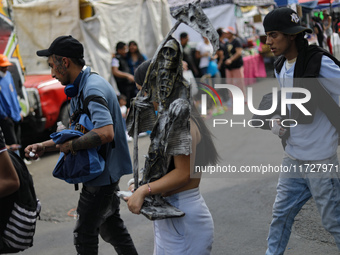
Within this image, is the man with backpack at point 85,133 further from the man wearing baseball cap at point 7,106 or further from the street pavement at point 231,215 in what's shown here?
the man wearing baseball cap at point 7,106

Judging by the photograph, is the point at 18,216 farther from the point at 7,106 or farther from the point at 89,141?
the point at 7,106

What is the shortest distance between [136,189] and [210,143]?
1.71 feet

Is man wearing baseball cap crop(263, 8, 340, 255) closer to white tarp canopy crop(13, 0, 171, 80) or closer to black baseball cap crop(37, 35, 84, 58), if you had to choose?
black baseball cap crop(37, 35, 84, 58)

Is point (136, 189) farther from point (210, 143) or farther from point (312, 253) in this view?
point (312, 253)

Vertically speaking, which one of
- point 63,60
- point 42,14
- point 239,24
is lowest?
point 239,24

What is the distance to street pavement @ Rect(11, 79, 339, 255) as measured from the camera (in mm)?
4621

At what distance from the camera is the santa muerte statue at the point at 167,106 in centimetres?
257

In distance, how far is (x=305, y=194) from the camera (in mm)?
3576

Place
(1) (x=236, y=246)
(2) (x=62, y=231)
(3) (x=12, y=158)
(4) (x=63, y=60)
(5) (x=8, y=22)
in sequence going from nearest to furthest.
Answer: (3) (x=12, y=158)
(4) (x=63, y=60)
(1) (x=236, y=246)
(2) (x=62, y=231)
(5) (x=8, y=22)

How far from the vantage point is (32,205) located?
3254 millimetres

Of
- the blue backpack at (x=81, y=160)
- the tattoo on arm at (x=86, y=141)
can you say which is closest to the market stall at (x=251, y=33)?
the blue backpack at (x=81, y=160)

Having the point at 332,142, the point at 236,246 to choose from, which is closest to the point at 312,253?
the point at 236,246

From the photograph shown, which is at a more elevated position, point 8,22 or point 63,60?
point 63,60

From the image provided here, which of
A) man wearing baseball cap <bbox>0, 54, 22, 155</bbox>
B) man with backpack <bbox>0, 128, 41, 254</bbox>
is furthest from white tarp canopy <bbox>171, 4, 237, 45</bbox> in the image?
man with backpack <bbox>0, 128, 41, 254</bbox>
